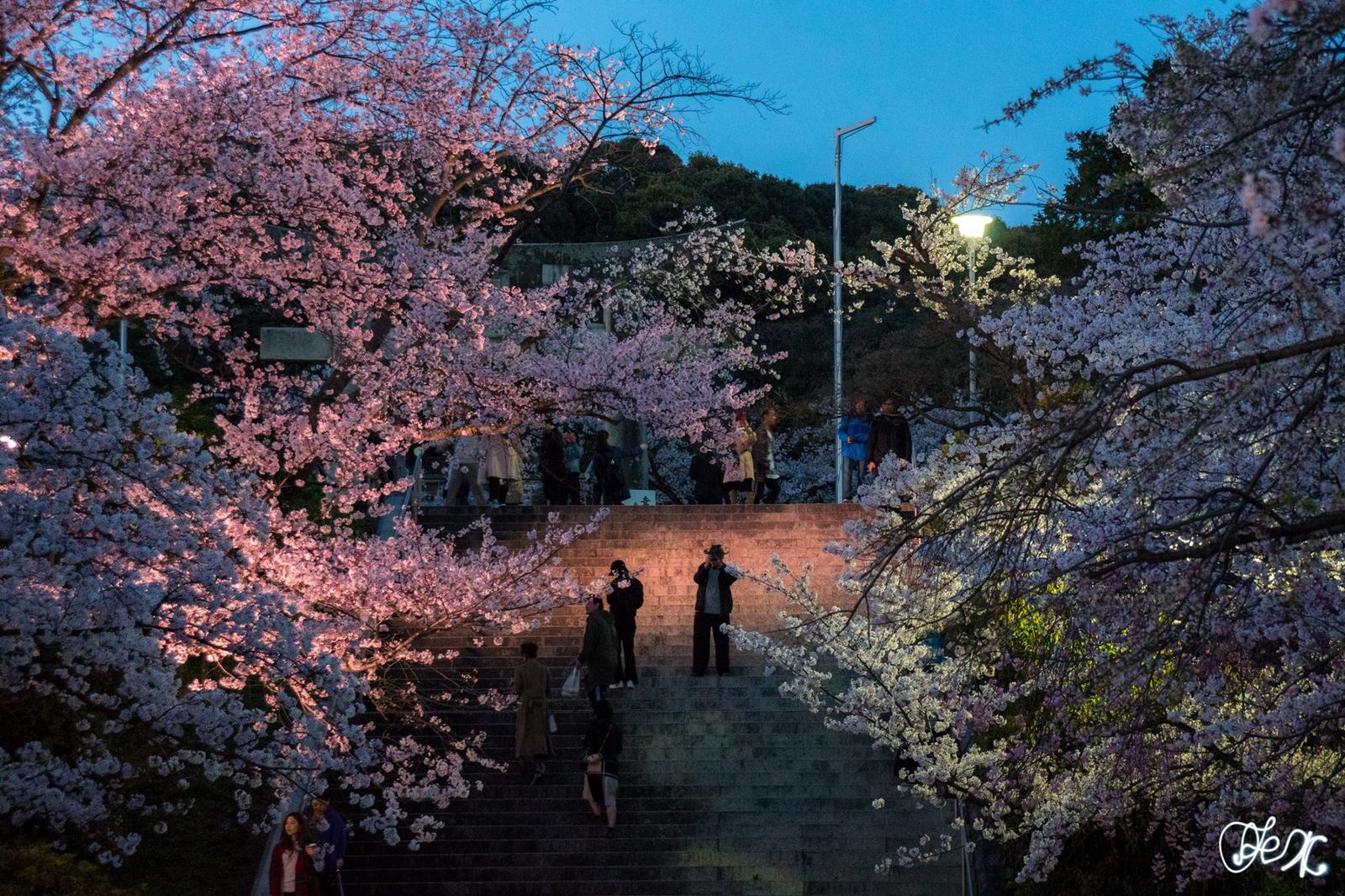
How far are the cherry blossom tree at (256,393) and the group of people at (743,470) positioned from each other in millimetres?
1495

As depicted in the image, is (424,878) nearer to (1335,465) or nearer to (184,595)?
(184,595)

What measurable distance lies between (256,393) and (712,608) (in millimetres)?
5654

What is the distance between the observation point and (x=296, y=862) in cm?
1213

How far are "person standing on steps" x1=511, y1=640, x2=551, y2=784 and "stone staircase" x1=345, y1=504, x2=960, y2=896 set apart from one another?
18.1 inches

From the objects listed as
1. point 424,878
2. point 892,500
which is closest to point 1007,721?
point 892,500

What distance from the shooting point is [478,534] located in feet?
68.6

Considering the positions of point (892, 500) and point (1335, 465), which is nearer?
point (1335, 465)

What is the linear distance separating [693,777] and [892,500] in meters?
3.82

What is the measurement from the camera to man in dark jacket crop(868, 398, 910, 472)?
20.4 metres

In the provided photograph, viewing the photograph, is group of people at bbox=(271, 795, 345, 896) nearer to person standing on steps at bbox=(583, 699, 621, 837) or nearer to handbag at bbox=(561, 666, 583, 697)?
person standing on steps at bbox=(583, 699, 621, 837)

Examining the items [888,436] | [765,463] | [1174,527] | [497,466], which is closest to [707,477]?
[765,463]

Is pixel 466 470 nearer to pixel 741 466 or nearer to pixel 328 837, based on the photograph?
pixel 741 466

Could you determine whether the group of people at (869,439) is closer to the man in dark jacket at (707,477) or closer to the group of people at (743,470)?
the group of people at (743,470)
